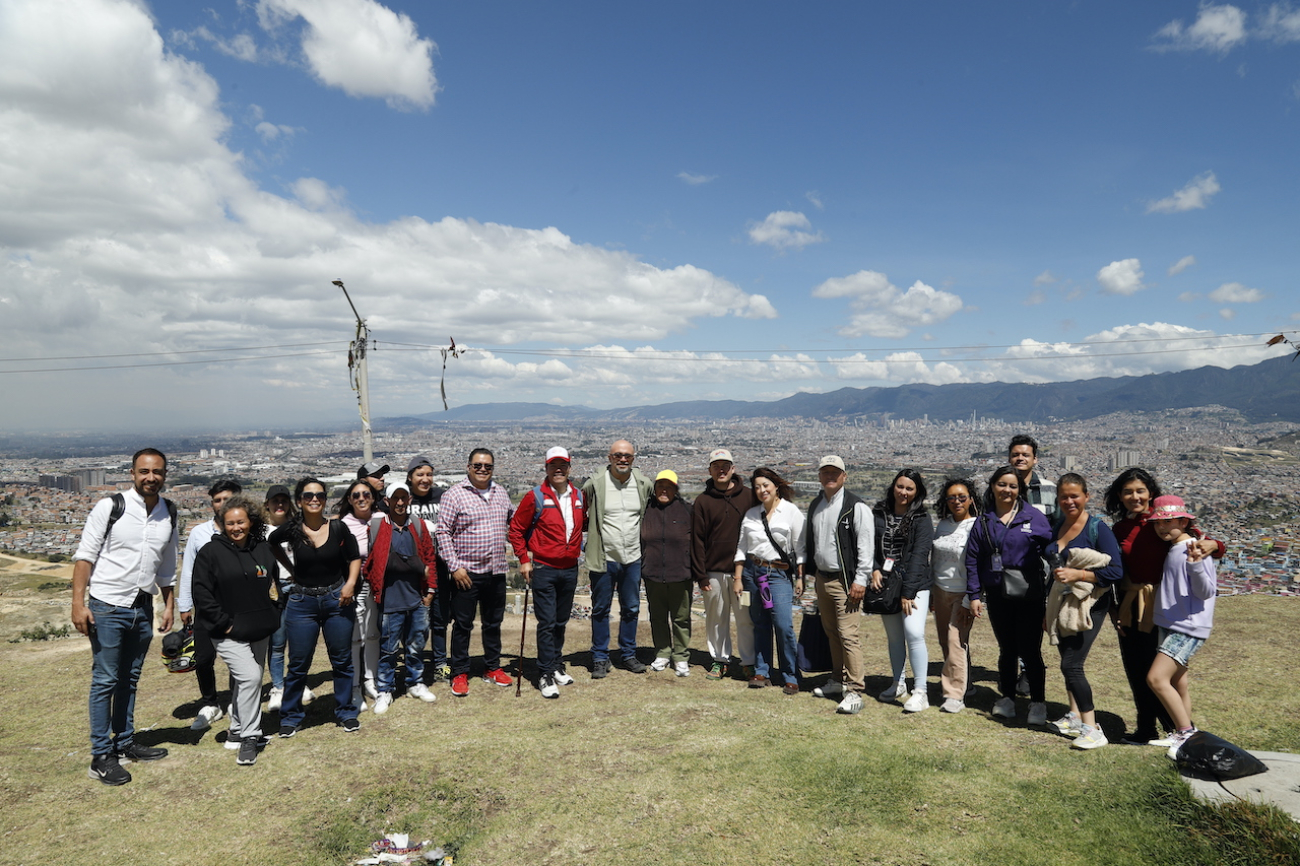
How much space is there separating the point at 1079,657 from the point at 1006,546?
100 centimetres

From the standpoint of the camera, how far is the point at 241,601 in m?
4.86

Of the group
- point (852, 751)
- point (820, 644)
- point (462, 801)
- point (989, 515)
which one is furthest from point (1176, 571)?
point (462, 801)

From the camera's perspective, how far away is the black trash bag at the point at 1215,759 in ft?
12.0

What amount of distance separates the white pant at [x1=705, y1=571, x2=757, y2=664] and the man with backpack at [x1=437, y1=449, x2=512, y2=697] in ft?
7.97

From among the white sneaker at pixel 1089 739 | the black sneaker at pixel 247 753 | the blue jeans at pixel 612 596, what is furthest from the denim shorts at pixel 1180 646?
the black sneaker at pixel 247 753

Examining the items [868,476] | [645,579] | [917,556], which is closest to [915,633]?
[917,556]

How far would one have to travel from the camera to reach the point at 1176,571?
4480 millimetres

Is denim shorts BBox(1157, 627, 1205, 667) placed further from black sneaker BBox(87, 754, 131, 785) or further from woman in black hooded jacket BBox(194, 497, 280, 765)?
black sneaker BBox(87, 754, 131, 785)

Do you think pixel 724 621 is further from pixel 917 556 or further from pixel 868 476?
pixel 868 476

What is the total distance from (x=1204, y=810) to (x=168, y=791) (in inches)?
273

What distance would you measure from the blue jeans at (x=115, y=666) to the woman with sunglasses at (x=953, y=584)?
22.8 ft

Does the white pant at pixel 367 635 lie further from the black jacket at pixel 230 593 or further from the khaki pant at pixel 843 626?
the khaki pant at pixel 843 626

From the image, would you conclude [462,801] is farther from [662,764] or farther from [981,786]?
[981,786]

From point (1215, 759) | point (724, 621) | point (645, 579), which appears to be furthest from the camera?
point (724, 621)
